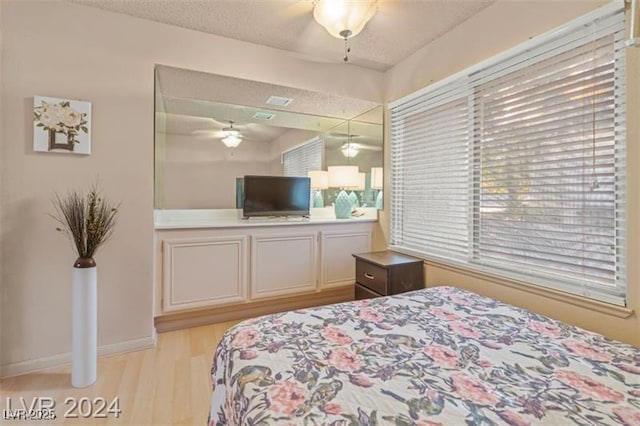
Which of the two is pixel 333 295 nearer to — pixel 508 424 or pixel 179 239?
pixel 179 239

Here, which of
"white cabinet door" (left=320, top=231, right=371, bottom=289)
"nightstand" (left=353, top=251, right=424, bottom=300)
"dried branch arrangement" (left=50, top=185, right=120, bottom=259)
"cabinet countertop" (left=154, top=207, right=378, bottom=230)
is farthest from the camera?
"white cabinet door" (left=320, top=231, right=371, bottom=289)

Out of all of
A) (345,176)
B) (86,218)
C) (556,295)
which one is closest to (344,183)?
(345,176)

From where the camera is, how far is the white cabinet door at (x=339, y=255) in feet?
10.2

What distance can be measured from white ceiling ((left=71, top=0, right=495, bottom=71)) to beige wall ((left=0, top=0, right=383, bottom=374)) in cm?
12

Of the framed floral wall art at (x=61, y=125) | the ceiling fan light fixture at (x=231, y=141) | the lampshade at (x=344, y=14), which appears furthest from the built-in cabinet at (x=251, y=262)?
the lampshade at (x=344, y=14)

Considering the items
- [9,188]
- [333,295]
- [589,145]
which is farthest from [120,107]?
[589,145]

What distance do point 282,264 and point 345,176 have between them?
1.21 metres

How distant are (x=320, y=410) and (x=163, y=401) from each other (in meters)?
1.36

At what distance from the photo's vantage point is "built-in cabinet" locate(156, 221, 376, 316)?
2.50 meters

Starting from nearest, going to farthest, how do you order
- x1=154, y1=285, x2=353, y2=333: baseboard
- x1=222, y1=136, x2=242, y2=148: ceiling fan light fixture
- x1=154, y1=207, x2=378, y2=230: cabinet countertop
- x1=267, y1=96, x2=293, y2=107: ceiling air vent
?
x1=154, y1=285, x2=353, y2=333: baseboard → x1=154, y1=207, x2=378, y2=230: cabinet countertop → x1=267, y1=96, x2=293, y2=107: ceiling air vent → x1=222, y1=136, x2=242, y2=148: ceiling fan light fixture

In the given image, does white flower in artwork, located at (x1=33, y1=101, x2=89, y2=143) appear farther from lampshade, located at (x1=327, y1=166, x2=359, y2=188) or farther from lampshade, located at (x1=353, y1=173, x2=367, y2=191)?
lampshade, located at (x1=353, y1=173, x2=367, y2=191)

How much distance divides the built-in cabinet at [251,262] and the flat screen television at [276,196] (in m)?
0.33

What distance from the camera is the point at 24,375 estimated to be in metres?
1.94

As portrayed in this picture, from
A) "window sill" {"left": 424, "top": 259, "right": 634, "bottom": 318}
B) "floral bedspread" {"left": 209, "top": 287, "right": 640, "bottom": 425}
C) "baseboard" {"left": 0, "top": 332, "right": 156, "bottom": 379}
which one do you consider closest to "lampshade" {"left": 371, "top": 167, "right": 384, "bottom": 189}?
"window sill" {"left": 424, "top": 259, "right": 634, "bottom": 318}
